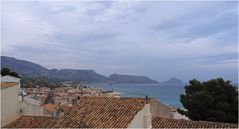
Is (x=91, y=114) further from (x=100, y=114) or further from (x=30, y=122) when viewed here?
(x=30, y=122)

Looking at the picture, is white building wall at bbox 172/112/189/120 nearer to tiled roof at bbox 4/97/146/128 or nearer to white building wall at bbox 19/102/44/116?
white building wall at bbox 19/102/44/116

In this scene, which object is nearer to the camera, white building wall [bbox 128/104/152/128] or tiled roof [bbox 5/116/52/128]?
white building wall [bbox 128/104/152/128]

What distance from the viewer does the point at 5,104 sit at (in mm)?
14844

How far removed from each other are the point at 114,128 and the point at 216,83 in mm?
15741

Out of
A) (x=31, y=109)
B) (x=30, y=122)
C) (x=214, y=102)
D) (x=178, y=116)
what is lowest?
(x=178, y=116)

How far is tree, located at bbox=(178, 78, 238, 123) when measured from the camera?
2373 centimetres

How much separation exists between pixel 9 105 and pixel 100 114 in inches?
192

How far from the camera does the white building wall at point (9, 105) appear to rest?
1455 cm

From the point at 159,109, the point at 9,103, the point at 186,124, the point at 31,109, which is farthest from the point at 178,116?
the point at 9,103

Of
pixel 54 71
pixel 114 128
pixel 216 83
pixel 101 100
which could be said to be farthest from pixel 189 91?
pixel 54 71

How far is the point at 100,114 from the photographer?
500 inches

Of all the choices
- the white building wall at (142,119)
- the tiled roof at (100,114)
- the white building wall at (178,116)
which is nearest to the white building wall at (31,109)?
the tiled roof at (100,114)

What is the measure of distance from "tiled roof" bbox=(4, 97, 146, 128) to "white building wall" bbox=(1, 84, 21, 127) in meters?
0.74

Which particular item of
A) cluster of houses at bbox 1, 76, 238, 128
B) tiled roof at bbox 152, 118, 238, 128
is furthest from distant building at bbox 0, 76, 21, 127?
tiled roof at bbox 152, 118, 238, 128
